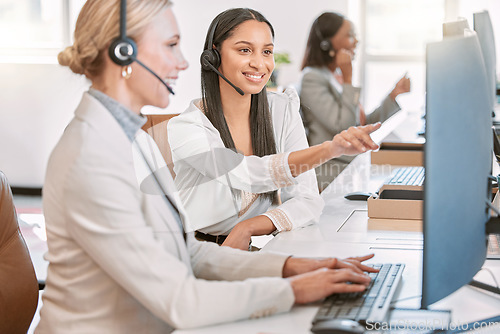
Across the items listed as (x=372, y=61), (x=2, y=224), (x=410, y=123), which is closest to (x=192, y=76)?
(x=372, y=61)

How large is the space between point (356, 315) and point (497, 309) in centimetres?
27

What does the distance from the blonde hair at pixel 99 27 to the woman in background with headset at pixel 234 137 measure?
0.69m

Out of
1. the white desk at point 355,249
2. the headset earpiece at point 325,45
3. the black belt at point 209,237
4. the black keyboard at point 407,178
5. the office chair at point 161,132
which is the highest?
the headset earpiece at point 325,45

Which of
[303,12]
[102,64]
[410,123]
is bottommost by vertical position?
[410,123]

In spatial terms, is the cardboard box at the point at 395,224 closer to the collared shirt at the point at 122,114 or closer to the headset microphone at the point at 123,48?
the collared shirt at the point at 122,114

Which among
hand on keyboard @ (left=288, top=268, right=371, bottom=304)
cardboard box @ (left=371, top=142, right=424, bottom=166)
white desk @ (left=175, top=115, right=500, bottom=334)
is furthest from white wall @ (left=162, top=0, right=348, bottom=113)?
hand on keyboard @ (left=288, top=268, right=371, bottom=304)

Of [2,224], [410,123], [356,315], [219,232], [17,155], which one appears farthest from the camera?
[17,155]

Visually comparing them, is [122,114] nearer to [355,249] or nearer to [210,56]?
[355,249]

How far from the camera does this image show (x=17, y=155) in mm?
4773

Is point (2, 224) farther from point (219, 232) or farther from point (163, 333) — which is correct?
point (219, 232)

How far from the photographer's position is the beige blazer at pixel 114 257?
885mm

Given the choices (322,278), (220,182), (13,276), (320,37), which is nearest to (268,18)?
(320,37)

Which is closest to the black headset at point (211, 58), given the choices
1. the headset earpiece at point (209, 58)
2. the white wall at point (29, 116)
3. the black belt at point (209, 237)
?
the headset earpiece at point (209, 58)

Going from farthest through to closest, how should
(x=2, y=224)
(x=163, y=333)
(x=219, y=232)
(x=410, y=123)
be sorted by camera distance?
(x=410, y=123), (x=219, y=232), (x=2, y=224), (x=163, y=333)
